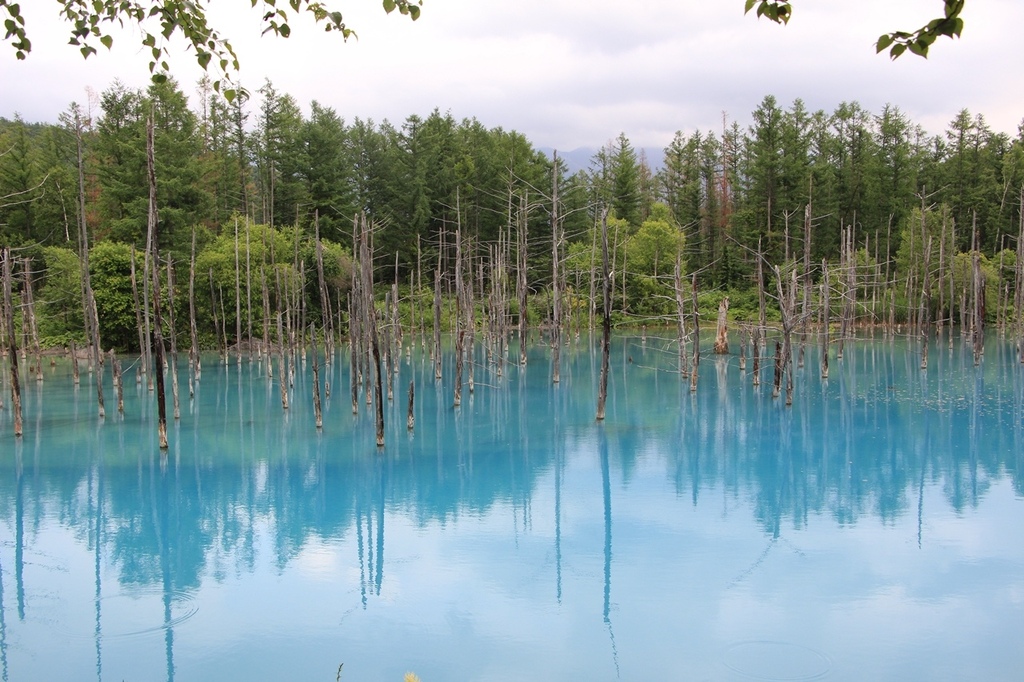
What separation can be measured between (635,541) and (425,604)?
3.26 meters

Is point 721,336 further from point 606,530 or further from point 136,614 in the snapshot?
point 136,614

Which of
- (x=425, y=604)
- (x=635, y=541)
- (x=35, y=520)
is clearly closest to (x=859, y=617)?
(x=635, y=541)

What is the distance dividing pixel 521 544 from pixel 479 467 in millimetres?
4572

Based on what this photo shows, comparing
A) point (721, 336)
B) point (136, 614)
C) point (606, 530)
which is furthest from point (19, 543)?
point (721, 336)

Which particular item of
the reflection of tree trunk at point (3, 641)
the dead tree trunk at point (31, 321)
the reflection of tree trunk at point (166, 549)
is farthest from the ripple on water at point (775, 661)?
the dead tree trunk at point (31, 321)

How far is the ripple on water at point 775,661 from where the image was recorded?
293 inches

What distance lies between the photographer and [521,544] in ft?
37.2

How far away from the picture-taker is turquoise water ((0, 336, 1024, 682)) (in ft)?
26.5

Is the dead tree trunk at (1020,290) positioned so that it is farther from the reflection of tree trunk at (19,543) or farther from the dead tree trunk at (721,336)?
the reflection of tree trunk at (19,543)

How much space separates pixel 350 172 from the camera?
50781 mm

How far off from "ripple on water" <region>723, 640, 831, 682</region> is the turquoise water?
0.03m

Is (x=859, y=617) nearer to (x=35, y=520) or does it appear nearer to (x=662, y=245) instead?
(x=35, y=520)

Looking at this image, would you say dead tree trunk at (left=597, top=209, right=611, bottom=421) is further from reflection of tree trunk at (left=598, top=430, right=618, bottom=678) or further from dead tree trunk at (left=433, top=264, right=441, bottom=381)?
dead tree trunk at (left=433, top=264, right=441, bottom=381)

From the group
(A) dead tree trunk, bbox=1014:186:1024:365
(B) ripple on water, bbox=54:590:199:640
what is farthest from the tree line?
(B) ripple on water, bbox=54:590:199:640
